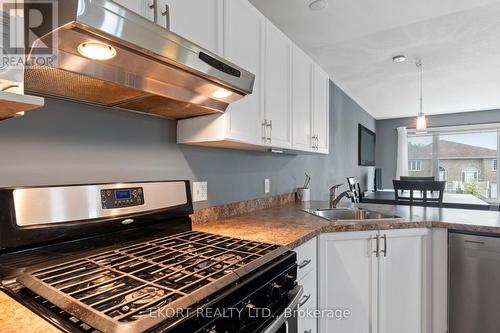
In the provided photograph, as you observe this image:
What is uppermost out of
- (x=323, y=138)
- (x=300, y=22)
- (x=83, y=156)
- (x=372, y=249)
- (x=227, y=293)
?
(x=300, y=22)

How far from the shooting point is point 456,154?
6.14 meters

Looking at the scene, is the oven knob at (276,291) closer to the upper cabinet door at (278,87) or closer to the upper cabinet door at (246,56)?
the upper cabinet door at (246,56)

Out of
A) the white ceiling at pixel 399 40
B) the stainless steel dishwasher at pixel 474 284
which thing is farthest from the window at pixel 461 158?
the stainless steel dishwasher at pixel 474 284

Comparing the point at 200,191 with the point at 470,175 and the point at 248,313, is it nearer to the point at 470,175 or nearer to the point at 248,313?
the point at 248,313

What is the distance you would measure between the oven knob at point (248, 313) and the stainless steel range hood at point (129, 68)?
2.67ft

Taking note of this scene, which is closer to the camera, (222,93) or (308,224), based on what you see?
(222,93)

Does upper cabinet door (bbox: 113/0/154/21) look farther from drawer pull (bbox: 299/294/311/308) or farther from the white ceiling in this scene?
drawer pull (bbox: 299/294/311/308)

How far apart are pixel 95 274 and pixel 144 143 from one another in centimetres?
71

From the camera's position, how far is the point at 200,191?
1.69m

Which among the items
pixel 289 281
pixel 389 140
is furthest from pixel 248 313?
pixel 389 140

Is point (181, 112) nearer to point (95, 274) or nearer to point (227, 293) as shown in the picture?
point (95, 274)

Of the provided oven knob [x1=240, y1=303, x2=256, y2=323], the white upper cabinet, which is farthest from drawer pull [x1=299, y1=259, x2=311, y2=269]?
the white upper cabinet

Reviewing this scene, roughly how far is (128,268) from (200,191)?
2.74 feet

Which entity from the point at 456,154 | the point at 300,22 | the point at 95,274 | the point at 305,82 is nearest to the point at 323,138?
the point at 305,82
